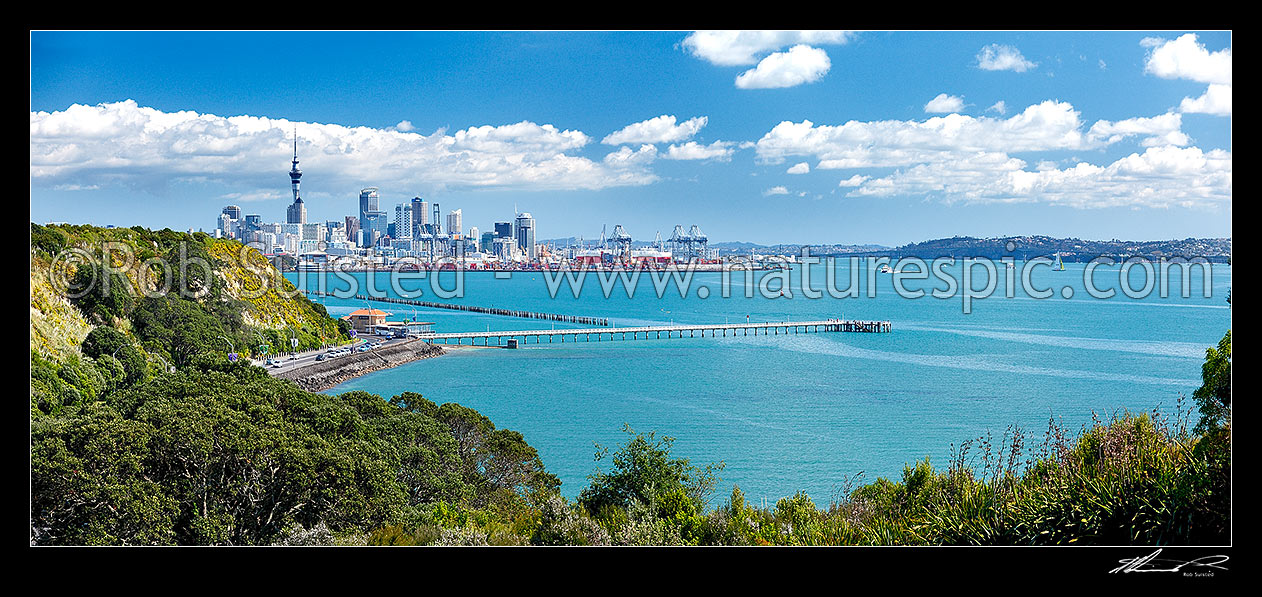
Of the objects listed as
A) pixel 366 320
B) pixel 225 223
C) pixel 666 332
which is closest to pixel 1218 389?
pixel 366 320

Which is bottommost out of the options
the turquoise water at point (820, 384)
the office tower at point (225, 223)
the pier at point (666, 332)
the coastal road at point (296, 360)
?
the turquoise water at point (820, 384)

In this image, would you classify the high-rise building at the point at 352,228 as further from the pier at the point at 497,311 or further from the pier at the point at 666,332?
the pier at the point at 666,332

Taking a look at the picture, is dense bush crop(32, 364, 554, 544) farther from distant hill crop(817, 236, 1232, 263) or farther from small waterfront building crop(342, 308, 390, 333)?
distant hill crop(817, 236, 1232, 263)

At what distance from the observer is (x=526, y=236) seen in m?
97.8

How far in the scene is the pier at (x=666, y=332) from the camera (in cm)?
3066

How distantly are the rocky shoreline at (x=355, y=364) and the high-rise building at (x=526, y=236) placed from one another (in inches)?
2627

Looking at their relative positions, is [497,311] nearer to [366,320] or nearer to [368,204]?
[366,320]
